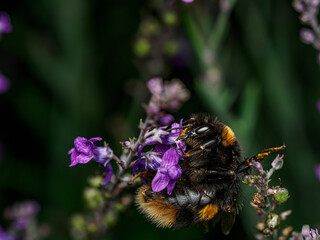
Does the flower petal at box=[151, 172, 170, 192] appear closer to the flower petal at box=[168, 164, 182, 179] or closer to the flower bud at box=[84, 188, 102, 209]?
the flower petal at box=[168, 164, 182, 179]

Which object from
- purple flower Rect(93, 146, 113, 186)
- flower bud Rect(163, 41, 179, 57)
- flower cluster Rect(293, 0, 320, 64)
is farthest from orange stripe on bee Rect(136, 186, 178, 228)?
flower bud Rect(163, 41, 179, 57)

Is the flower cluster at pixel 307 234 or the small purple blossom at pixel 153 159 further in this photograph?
the small purple blossom at pixel 153 159

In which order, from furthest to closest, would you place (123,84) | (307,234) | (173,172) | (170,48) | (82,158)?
(123,84) → (170,48) → (82,158) → (173,172) → (307,234)

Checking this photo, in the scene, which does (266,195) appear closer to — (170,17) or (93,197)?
(93,197)

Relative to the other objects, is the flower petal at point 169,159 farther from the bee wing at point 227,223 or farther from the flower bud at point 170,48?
the flower bud at point 170,48

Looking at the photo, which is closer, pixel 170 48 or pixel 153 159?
pixel 153 159

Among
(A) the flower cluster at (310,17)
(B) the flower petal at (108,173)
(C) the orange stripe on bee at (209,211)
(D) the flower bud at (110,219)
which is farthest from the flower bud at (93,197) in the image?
(A) the flower cluster at (310,17)

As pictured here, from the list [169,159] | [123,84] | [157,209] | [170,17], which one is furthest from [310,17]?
[123,84]
